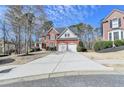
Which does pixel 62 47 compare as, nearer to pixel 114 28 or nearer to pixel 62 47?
pixel 62 47

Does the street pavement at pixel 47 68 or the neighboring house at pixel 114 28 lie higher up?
the neighboring house at pixel 114 28

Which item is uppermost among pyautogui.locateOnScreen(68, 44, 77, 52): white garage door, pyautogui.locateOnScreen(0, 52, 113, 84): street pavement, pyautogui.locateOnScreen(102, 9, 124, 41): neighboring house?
pyautogui.locateOnScreen(102, 9, 124, 41): neighboring house

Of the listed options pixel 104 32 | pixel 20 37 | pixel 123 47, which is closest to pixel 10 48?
pixel 20 37

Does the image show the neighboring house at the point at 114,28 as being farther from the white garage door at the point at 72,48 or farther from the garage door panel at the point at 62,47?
the white garage door at the point at 72,48

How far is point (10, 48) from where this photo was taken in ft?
111

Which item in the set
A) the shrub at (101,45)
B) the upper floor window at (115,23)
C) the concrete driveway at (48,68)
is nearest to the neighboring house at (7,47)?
the upper floor window at (115,23)

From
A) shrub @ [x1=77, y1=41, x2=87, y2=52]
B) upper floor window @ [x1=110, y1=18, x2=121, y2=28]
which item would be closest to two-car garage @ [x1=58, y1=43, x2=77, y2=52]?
shrub @ [x1=77, y1=41, x2=87, y2=52]

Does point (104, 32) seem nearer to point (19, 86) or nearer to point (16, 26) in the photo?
point (16, 26)

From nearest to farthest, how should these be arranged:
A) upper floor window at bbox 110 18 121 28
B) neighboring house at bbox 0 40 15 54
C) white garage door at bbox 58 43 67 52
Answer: white garage door at bbox 58 43 67 52 < upper floor window at bbox 110 18 121 28 < neighboring house at bbox 0 40 15 54

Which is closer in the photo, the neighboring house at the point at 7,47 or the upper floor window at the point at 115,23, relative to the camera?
the upper floor window at the point at 115,23

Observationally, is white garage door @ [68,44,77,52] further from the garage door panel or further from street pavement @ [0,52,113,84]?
street pavement @ [0,52,113,84]

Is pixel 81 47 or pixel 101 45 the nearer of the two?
pixel 81 47

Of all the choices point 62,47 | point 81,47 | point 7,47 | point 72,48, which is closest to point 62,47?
point 62,47
